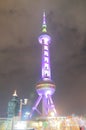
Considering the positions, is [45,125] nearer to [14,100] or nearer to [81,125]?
[81,125]

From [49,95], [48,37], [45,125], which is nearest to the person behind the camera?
[45,125]

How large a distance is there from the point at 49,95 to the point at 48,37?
26.7m

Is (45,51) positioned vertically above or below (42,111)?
above

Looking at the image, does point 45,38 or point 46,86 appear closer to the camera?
point 46,86

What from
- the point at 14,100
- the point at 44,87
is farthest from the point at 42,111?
the point at 14,100

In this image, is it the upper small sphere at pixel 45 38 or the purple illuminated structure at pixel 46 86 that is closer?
the purple illuminated structure at pixel 46 86

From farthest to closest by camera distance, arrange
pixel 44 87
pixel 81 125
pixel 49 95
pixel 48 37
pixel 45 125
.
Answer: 1. pixel 48 37
2. pixel 49 95
3. pixel 44 87
4. pixel 45 125
5. pixel 81 125

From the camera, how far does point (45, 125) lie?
59531 mm

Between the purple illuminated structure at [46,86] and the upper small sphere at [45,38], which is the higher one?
the upper small sphere at [45,38]

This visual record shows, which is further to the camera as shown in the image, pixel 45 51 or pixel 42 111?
pixel 45 51

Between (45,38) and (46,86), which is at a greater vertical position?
(45,38)

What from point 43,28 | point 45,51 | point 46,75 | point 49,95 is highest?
point 43,28

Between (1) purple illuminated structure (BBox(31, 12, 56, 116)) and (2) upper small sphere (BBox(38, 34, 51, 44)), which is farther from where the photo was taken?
(2) upper small sphere (BBox(38, 34, 51, 44))

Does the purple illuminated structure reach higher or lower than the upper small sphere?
Result: lower
